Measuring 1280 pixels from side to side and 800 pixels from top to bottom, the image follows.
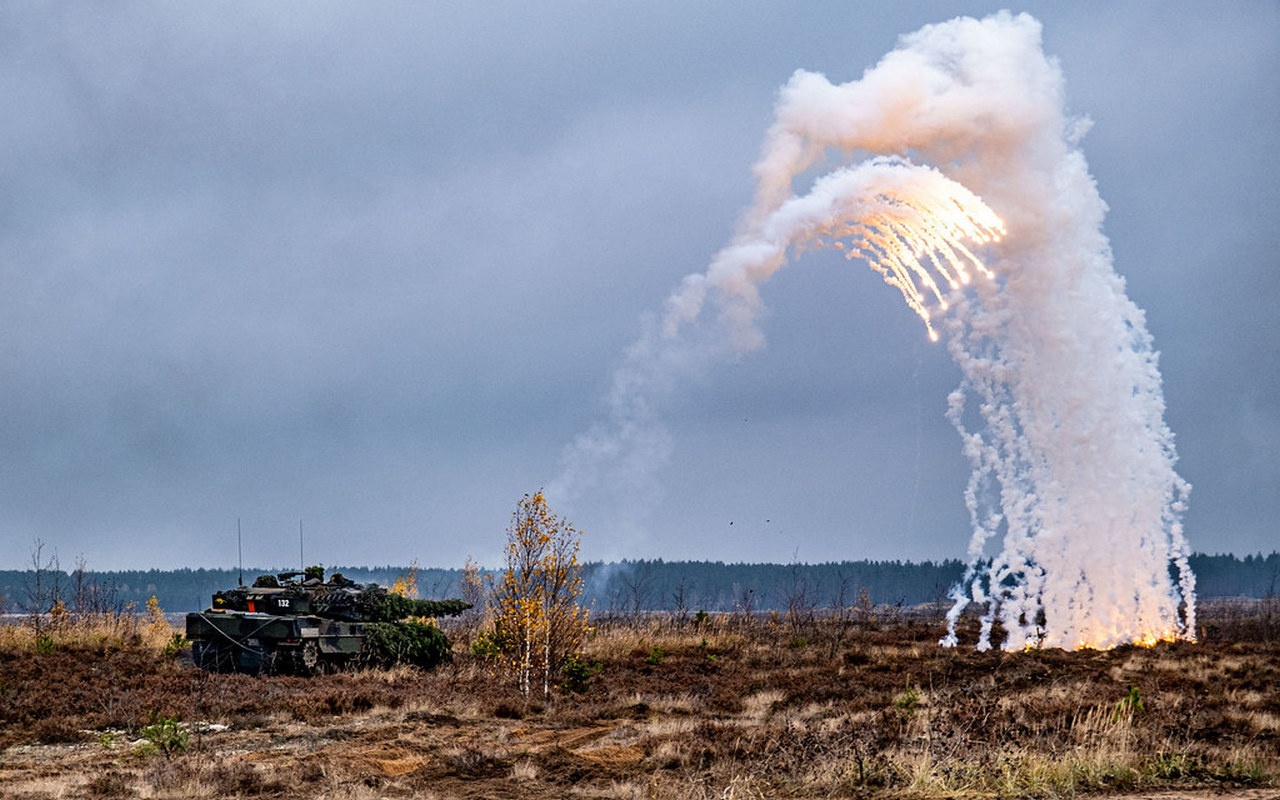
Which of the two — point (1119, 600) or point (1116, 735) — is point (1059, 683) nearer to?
point (1116, 735)

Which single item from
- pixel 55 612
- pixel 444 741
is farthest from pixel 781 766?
pixel 55 612

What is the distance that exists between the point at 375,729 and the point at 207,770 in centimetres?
477

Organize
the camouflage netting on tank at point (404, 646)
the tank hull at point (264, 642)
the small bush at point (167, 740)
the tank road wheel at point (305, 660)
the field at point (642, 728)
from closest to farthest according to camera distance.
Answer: the field at point (642, 728) < the small bush at point (167, 740) < the tank hull at point (264, 642) < the tank road wheel at point (305, 660) < the camouflage netting on tank at point (404, 646)

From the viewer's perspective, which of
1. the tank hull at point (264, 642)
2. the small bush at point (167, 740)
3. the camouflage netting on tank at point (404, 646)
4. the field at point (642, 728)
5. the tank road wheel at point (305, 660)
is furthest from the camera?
the camouflage netting on tank at point (404, 646)

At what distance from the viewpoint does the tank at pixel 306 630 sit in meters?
27.8

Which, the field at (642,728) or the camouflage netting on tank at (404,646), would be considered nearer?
the field at (642,728)

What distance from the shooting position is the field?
45.3 ft

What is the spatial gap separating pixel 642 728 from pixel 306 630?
11.7 meters

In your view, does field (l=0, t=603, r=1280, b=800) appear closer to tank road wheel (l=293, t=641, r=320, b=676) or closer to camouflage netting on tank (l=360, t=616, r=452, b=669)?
camouflage netting on tank (l=360, t=616, r=452, b=669)

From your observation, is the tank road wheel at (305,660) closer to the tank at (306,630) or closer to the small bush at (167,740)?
the tank at (306,630)

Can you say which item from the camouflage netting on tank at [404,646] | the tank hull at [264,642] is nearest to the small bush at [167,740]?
the tank hull at [264,642]

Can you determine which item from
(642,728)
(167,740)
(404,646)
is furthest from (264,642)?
(642,728)

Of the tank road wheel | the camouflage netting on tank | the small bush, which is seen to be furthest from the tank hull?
the small bush

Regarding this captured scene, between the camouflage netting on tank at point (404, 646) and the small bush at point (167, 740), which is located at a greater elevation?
the small bush at point (167, 740)
